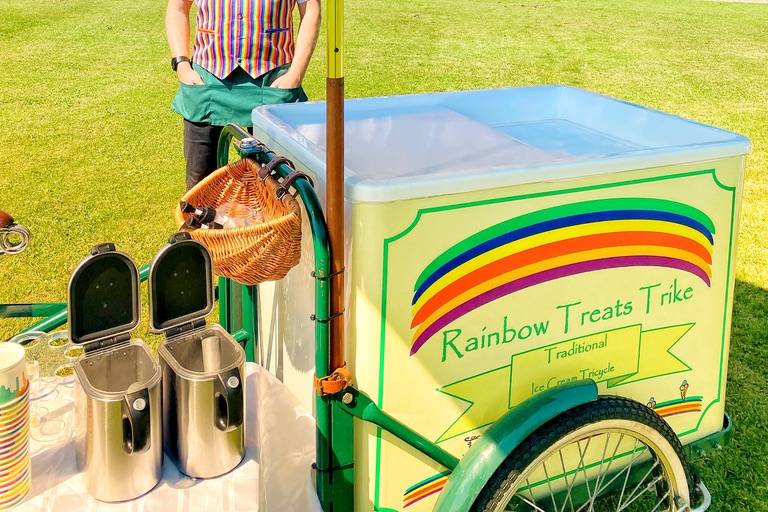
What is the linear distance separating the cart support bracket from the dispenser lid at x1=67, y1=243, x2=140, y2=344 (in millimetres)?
704

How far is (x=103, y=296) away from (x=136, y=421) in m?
0.23

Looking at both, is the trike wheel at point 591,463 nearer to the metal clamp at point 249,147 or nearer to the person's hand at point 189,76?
the metal clamp at point 249,147

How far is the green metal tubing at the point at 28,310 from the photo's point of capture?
2.10 meters

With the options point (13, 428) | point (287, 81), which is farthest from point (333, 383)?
point (287, 81)

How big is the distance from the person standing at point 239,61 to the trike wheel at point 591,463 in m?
1.56

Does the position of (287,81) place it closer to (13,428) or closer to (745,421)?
(13,428)

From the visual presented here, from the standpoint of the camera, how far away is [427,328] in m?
1.77

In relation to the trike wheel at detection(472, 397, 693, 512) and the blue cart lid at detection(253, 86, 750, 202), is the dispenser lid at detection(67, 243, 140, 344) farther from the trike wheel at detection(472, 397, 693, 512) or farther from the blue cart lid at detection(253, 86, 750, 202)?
the trike wheel at detection(472, 397, 693, 512)

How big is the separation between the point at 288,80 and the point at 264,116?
79cm

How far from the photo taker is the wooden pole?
1495mm

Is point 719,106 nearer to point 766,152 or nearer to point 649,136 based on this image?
point 766,152

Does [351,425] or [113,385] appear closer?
[113,385]

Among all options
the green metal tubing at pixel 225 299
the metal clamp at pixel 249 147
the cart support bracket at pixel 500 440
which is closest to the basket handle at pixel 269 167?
the metal clamp at pixel 249 147

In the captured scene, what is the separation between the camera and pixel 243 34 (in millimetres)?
2910
